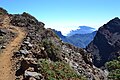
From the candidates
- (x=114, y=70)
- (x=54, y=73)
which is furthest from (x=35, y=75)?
(x=114, y=70)

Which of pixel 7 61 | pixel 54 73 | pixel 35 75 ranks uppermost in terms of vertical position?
pixel 7 61

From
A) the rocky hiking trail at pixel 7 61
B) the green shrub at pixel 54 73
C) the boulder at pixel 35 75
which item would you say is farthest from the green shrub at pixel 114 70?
the rocky hiking trail at pixel 7 61

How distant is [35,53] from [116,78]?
8.88 m

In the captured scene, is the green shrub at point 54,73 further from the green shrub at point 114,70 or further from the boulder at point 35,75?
the green shrub at point 114,70

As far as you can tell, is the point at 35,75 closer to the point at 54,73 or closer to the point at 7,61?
the point at 54,73

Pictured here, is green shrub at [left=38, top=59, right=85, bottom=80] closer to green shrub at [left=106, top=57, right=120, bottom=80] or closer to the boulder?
the boulder

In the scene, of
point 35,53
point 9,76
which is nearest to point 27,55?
point 35,53

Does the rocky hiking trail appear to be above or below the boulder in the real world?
above

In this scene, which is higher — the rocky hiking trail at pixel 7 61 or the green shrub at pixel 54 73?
the rocky hiking trail at pixel 7 61

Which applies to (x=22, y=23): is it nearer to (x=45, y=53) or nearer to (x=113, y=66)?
(x=45, y=53)

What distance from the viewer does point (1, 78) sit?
25.5 meters

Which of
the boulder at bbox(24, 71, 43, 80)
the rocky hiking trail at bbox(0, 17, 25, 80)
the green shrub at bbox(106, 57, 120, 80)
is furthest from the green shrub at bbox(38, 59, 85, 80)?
the green shrub at bbox(106, 57, 120, 80)

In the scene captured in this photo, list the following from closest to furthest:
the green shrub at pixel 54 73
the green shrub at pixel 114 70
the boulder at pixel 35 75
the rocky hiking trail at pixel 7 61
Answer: the boulder at pixel 35 75 < the green shrub at pixel 54 73 < the rocky hiking trail at pixel 7 61 < the green shrub at pixel 114 70

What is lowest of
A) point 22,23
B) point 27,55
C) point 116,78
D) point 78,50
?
point 116,78
